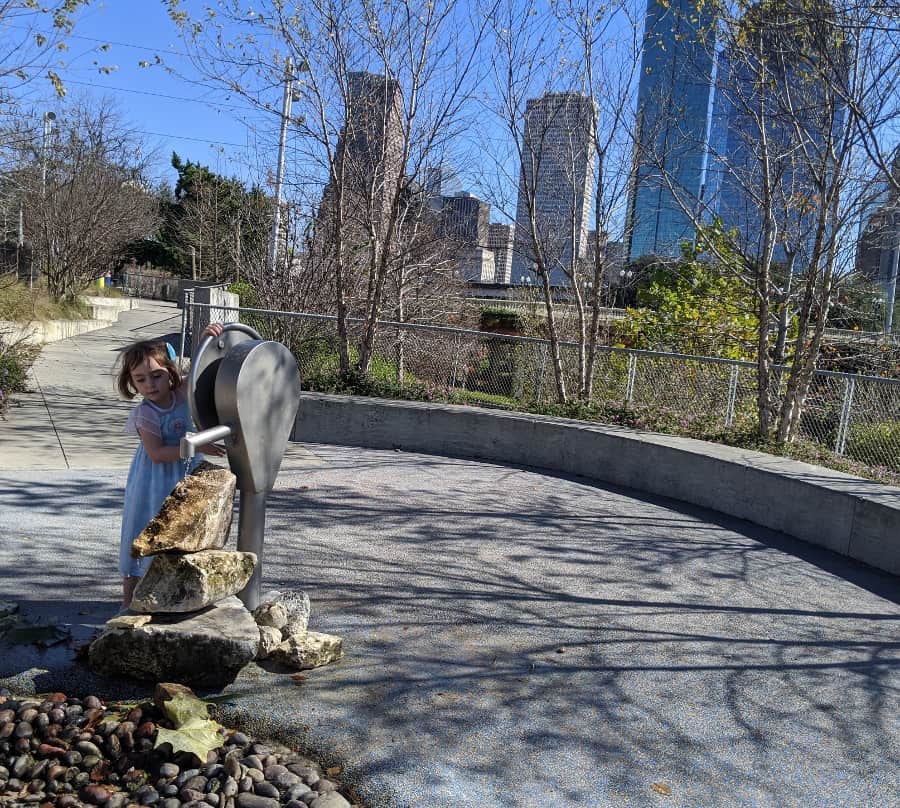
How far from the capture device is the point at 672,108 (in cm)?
1055

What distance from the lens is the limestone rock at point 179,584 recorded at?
340 cm

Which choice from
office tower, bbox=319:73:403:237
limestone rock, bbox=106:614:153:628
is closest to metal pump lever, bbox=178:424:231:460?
limestone rock, bbox=106:614:153:628

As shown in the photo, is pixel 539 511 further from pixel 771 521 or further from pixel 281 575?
pixel 281 575

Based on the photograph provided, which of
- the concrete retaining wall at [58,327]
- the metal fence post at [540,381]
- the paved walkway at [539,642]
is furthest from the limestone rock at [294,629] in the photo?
the concrete retaining wall at [58,327]

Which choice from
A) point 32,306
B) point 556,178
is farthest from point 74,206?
point 556,178

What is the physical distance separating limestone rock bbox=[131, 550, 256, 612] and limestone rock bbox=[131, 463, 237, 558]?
2.5 inches

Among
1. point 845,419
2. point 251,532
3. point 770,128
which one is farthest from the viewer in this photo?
point 770,128

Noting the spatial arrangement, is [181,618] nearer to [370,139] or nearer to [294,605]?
[294,605]

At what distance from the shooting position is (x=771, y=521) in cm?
683

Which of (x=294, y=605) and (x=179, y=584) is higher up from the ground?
(x=179, y=584)

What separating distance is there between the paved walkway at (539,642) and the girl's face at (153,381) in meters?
1.13

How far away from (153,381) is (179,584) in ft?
3.21

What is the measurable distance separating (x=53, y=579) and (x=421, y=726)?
2403mm

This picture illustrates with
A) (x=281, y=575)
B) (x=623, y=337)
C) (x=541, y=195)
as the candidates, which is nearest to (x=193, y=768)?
(x=281, y=575)
